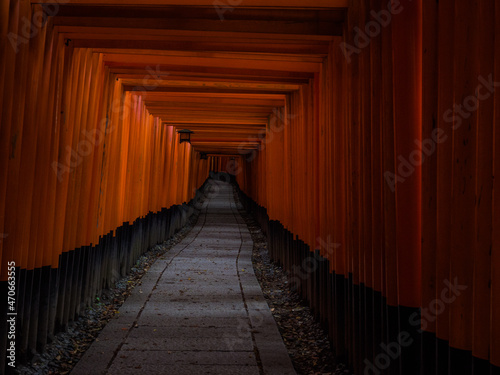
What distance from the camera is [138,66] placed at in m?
6.64

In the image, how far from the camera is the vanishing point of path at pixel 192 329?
443cm

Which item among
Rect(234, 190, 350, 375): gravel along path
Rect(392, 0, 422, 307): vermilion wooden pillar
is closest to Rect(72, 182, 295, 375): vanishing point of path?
Rect(234, 190, 350, 375): gravel along path

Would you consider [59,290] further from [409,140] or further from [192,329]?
[409,140]

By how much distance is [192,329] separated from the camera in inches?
220

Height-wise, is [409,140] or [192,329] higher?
[409,140]

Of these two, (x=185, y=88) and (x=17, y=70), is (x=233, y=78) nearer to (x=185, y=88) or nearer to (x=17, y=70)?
(x=185, y=88)

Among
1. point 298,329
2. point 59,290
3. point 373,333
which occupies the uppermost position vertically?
point 373,333

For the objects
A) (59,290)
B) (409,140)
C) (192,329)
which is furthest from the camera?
(192,329)

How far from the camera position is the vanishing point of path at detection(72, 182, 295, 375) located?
443cm

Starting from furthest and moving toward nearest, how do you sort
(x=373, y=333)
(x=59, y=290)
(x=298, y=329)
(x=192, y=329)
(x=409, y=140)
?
(x=298, y=329) < (x=192, y=329) < (x=59, y=290) < (x=373, y=333) < (x=409, y=140)

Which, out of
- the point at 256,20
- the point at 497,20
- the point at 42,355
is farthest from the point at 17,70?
the point at 497,20

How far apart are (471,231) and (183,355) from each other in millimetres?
3359

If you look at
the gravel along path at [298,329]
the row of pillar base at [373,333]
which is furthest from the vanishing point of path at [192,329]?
the row of pillar base at [373,333]

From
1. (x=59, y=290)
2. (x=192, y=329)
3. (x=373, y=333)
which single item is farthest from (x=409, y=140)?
(x=59, y=290)
